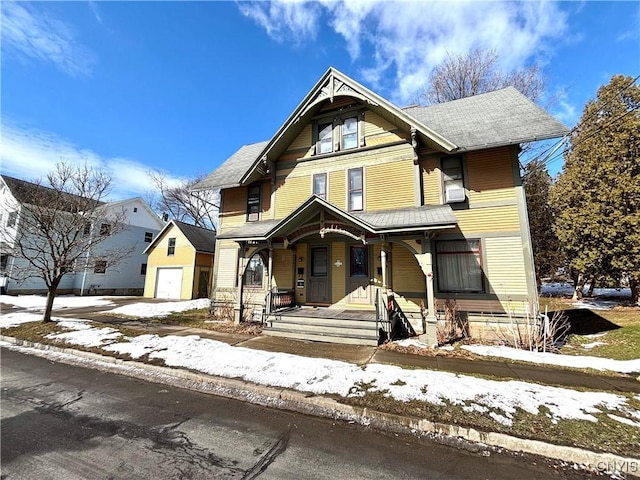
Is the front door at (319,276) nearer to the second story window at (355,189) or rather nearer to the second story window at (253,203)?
the second story window at (355,189)

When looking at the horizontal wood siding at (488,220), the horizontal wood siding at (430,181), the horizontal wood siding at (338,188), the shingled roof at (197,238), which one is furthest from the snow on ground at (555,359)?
the shingled roof at (197,238)

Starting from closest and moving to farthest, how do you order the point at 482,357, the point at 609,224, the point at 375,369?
the point at 375,369 → the point at 482,357 → the point at 609,224

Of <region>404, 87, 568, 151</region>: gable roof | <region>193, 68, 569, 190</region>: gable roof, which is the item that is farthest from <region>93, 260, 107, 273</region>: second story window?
<region>404, 87, 568, 151</region>: gable roof

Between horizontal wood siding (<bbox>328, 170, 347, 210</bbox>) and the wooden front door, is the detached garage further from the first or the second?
the wooden front door

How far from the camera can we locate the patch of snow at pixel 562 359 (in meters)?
6.05

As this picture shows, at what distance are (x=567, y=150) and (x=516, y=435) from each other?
16701 mm

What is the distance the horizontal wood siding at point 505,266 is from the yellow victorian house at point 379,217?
→ 28mm

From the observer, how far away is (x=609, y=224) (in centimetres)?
1201

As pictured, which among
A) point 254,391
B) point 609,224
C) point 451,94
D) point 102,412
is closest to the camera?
point 102,412

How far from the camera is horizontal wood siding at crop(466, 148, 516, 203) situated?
909 cm

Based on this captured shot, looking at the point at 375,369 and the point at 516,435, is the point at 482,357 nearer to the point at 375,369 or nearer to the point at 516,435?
the point at 375,369

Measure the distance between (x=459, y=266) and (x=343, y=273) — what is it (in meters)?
4.03

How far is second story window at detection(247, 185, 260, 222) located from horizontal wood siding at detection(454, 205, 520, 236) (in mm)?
8197

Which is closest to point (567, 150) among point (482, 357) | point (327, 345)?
point (482, 357)
